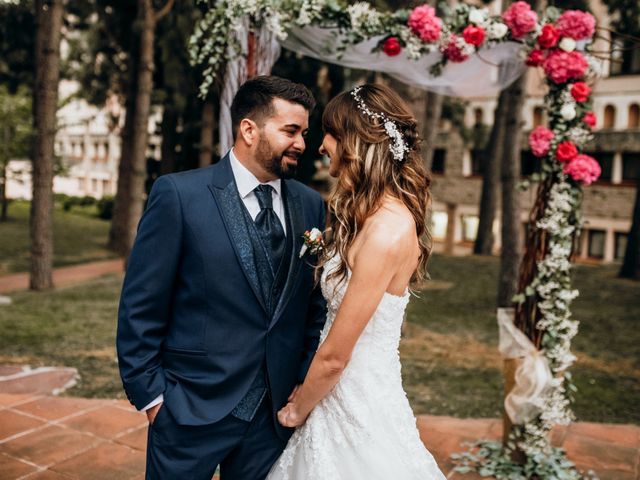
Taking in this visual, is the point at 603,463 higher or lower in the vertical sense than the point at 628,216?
lower

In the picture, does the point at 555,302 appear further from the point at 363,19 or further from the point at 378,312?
the point at 363,19

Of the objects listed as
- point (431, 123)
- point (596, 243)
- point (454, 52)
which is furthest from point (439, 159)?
point (454, 52)

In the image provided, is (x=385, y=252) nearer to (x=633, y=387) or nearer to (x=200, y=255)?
(x=200, y=255)

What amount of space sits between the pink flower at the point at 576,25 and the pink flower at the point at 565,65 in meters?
0.10

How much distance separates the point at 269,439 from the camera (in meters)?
2.54

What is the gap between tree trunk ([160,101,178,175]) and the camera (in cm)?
1380

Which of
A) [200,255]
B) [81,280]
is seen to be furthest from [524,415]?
[81,280]

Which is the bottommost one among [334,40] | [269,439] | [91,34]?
[269,439]

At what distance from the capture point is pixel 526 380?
3.95 metres

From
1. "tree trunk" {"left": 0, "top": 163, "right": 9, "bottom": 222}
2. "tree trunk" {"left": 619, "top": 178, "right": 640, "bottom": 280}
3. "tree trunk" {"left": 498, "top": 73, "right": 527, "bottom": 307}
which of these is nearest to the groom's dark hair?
"tree trunk" {"left": 498, "top": 73, "right": 527, "bottom": 307}

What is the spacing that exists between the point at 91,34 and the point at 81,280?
8.72 m

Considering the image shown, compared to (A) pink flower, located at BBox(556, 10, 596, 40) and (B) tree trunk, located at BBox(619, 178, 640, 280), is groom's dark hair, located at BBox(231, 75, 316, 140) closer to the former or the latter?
(A) pink flower, located at BBox(556, 10, 596, 40)

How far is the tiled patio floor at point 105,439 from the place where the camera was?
150 inches

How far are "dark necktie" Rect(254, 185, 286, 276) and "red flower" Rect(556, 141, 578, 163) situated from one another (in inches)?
83.9
